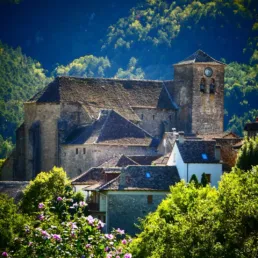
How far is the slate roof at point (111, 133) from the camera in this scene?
10925 cm

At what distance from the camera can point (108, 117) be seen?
112562 millimetres

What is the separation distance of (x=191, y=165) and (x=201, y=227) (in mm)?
30718

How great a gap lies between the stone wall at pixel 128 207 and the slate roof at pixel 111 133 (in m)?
25.7

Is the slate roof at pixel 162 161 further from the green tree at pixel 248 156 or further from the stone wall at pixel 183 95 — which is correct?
the stone wall at pixel 183 95

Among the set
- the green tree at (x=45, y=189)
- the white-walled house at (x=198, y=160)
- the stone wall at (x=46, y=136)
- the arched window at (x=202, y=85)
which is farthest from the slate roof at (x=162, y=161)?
the arched window at (x=202, y=85)

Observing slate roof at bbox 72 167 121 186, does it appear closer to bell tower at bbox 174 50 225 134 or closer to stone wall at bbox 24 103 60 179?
stone wall at bbox 24 103 60 179

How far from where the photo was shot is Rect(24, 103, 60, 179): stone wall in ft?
378

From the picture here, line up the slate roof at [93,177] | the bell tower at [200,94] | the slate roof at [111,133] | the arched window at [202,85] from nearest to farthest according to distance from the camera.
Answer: the slate roof at [93,177]
the slate roof at [111,133]
the bell tower at [200,94]
the arched window at [202,85]

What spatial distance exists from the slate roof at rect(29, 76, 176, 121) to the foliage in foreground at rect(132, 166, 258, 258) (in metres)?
57.1

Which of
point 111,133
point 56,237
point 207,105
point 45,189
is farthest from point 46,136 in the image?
point 56,237

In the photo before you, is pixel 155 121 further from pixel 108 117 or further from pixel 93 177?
pixel 93 177

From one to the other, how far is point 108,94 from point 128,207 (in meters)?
38.1

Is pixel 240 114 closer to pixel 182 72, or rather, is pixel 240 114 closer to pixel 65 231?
pixel 182 72

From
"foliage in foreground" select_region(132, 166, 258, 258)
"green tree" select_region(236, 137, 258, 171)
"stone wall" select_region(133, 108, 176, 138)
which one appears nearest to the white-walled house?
Answer: "green tree" select_region(236, 137, 258, 171)
